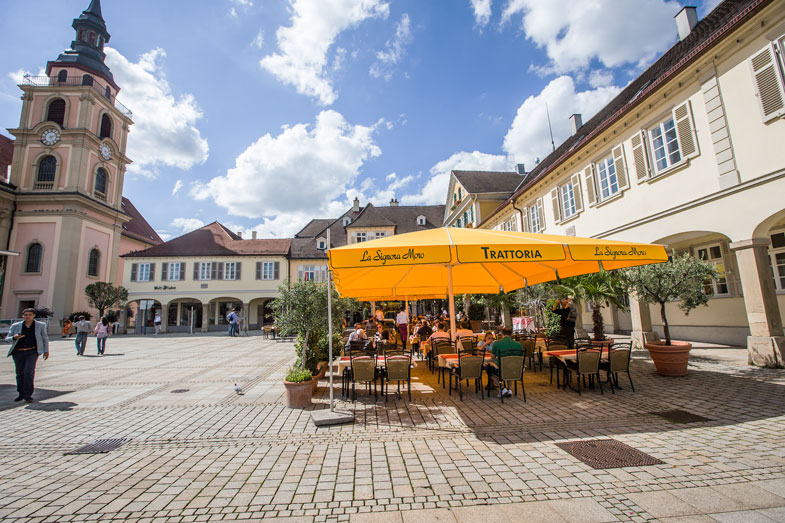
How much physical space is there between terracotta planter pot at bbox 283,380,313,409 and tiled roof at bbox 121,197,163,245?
47840 mm

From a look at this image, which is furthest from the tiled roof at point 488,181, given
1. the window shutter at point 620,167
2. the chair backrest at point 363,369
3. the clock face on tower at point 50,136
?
the clock face on tower at point 50,136

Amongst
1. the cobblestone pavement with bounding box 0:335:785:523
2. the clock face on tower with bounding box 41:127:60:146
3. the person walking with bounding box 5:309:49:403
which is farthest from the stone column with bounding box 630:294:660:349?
the clock face on tower with bounding box 41:127:60:146

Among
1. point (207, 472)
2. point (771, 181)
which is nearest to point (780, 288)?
point (771, 181)

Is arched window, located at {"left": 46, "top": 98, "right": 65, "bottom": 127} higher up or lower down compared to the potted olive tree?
higher up

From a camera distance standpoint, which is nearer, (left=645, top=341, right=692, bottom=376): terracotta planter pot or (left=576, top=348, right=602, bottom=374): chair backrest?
(left=576, top=348, right=602, bottom=374): chair backrest

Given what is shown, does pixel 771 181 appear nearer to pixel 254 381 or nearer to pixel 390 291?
pixel 390 291

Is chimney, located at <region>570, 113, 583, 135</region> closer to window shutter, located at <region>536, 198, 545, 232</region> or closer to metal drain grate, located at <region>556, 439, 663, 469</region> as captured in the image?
window shutter, located at <region>536, 198, 545, 232</region>

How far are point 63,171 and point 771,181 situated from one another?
45.0 metres

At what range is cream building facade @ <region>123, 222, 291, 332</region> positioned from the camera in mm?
33719

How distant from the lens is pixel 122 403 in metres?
7.09

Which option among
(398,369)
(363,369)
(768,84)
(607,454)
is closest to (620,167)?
(768,84)

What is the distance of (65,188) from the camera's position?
102 feet

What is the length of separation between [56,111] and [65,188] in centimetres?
845

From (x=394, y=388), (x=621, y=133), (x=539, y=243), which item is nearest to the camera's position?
(x=539, y=243)
